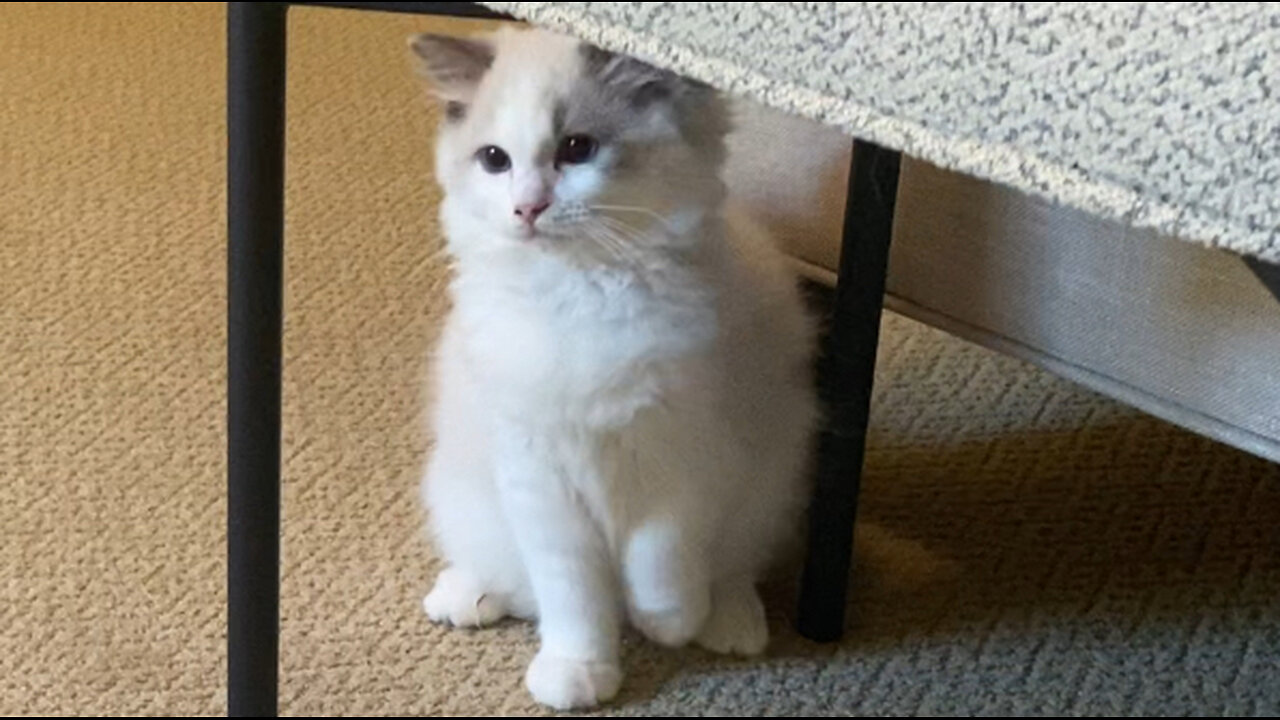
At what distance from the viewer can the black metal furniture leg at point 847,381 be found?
959 mm

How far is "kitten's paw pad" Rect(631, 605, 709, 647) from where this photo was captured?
3.47ft

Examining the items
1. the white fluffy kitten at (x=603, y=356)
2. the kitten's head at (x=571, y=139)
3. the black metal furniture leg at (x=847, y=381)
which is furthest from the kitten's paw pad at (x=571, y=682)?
the kitten's head at (x=571, y=139)

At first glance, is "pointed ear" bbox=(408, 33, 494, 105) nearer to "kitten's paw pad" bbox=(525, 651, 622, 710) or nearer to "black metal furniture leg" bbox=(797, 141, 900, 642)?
"black metal furniture leg" bbox=(797, 141, 900, 642)

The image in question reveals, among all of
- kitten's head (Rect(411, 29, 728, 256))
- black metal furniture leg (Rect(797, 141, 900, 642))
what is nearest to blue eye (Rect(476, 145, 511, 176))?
kitten's head (Rect(411, 29, 728, 256))

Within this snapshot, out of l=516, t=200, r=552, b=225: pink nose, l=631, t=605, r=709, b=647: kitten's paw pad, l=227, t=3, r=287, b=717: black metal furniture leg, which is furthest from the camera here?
l=631, t=605, r=709, b=647: kitten's paw pad

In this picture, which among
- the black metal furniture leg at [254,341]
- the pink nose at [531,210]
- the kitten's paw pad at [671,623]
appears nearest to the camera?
the black metal furniture leg at [254,341]

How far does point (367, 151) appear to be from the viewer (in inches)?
71.3

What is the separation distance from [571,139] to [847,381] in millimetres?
232

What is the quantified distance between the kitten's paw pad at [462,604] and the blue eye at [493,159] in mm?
292

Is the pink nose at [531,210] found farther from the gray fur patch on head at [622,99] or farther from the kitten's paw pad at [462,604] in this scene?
the kitten's paw pad at [462,604]

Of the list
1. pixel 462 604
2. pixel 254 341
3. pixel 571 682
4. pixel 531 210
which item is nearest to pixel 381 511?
pixel 462 604

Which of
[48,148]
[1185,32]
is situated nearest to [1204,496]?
[1185,32]

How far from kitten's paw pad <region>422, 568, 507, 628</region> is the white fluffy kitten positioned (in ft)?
0.05

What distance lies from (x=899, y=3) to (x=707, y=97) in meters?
0.41
